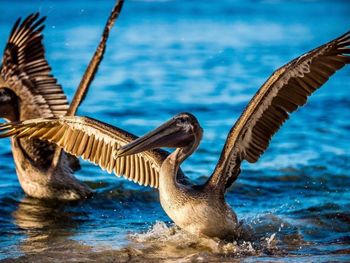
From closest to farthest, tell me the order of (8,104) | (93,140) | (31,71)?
(93,140) → (8,104) → (31,71)

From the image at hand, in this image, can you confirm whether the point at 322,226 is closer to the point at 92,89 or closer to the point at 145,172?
the point at 145,172

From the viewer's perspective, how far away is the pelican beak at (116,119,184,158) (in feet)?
21.1

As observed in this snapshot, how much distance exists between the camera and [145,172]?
763cm

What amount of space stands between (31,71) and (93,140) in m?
2.36

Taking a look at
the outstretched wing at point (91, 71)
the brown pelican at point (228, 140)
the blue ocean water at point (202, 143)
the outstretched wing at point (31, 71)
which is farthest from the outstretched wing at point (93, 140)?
the outstretched wing at point (31, 71)

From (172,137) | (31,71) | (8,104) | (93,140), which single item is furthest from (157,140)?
(31,71)

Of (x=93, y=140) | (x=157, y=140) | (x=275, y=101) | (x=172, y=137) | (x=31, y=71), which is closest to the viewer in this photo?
(x=157, y=140)

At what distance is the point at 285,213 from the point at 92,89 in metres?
7.85

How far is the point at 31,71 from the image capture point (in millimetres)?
9633

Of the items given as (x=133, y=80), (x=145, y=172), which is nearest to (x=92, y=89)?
(x=133, y=80)

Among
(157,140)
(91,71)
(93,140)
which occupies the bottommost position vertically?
(157,140)

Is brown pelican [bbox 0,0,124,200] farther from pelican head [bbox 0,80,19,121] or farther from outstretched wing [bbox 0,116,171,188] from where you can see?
outstretched wing [bbox 0,116,171,188]

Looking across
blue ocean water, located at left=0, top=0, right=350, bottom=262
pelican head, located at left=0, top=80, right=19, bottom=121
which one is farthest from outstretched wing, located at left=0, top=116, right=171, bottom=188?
pelican head, located at left=0, top=80, right=19, bottom=121

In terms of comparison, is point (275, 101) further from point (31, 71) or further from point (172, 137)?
point (31, 71)
